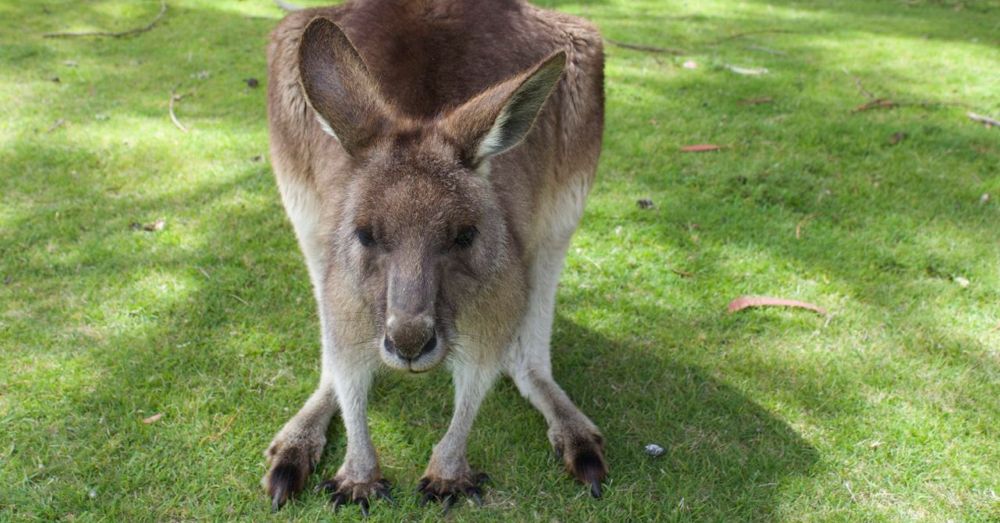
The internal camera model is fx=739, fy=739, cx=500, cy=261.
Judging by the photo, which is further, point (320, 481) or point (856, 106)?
point (856, 106)

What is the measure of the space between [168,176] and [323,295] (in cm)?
238

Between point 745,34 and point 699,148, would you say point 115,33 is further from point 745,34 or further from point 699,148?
point 745,34

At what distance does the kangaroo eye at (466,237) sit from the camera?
183 cm

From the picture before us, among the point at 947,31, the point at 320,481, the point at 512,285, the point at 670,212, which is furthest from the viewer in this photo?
the point at 947,31

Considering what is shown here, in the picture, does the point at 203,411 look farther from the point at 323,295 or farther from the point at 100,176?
the point at 100,176

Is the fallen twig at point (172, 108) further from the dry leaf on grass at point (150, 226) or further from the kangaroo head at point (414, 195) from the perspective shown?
the kangaroo head at point (414, 195)

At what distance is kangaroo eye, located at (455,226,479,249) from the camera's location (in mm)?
1835

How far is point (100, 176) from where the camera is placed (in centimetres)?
398

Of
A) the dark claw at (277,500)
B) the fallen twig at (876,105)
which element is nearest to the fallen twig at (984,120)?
the fallen twig at (876,105)

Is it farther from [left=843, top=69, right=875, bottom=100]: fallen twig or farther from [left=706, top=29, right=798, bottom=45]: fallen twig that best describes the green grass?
[left=706, top=29, right=798, bottom=45]: fallen twig

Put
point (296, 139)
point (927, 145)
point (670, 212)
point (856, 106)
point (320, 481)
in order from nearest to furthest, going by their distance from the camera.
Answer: point (320, 481), point (296, 139), point (670, 212), point (927, 145), point (856, 106)

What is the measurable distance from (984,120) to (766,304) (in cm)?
295

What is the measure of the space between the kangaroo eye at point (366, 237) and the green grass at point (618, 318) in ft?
2.76

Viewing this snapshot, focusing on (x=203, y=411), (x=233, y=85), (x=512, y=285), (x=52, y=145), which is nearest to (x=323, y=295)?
(x=512, y=285)
